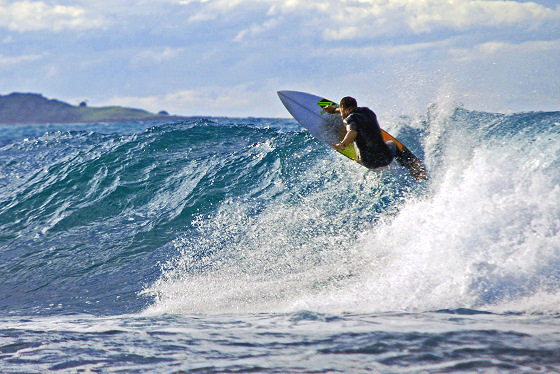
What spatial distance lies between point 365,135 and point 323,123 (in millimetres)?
1494

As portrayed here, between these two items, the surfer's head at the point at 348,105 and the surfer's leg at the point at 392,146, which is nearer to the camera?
the surfer's head at the point at 348,105

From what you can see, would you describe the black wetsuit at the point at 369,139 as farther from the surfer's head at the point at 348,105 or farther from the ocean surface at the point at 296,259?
the ocean surface at the point at 296,259

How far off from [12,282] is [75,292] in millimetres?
1259

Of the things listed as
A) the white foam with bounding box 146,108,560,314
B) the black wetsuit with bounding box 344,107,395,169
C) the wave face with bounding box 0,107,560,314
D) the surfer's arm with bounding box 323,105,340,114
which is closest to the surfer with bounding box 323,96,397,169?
the black wetsuit with bounding box 344,107,395,169

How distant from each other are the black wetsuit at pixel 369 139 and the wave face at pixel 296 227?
1.74 feet

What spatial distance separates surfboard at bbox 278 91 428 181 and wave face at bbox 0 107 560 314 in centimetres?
29

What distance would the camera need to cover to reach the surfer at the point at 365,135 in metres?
7.80

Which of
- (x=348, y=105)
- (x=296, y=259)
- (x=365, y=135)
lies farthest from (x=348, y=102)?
(x=296, y=259)

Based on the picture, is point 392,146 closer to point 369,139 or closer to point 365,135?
point 369,139

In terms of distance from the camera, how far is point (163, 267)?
753cm

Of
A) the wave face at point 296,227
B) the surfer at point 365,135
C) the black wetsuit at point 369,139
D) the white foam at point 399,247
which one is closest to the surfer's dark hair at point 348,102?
the surfer at point 365,135

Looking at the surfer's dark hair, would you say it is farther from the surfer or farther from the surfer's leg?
the surfer's leg

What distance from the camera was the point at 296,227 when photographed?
25.9 feet

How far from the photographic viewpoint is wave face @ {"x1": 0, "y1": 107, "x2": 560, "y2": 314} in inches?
219
